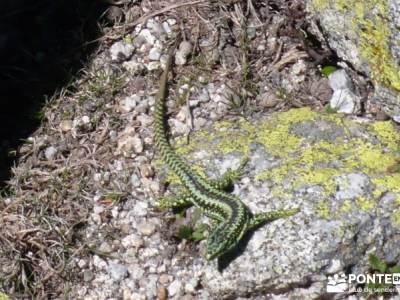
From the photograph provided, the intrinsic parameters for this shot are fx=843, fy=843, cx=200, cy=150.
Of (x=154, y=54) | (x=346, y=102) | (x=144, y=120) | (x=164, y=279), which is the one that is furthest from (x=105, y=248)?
(x=346, y=102)

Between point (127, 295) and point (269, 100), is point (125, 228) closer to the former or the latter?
point (127, 295)

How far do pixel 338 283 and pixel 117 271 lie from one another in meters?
1.57

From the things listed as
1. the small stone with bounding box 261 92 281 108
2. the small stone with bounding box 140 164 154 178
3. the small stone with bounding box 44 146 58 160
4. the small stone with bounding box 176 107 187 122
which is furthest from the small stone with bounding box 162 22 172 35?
the small stone with bounding box 44 146 58 160

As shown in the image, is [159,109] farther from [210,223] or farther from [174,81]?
[210,223]

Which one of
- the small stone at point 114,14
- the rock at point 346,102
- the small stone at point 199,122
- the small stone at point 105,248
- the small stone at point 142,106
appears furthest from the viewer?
the small stone at point 114,14

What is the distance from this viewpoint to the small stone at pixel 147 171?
6383 millimetres

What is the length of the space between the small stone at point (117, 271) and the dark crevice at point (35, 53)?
1.24 m

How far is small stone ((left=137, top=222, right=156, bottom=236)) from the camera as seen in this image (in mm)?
6160

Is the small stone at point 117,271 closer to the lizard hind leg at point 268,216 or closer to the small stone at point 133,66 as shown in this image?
the lizard hind leg at point 268,216

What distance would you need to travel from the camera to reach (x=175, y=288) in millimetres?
5941

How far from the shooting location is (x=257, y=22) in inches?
278

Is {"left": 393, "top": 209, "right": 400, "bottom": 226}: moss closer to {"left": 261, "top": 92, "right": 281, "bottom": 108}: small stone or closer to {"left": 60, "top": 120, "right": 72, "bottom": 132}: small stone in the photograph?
{"left": 261, "top": 92, "right": 281, "bottom": 108}: small stone

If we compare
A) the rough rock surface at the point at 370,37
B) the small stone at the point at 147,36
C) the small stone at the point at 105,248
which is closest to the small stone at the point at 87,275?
the small stone at the point at 105,248

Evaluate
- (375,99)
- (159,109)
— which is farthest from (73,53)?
(375,99)
